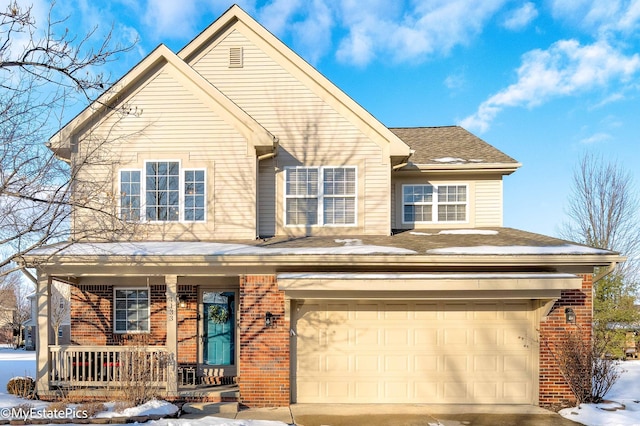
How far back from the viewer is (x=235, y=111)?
9703 millimetres

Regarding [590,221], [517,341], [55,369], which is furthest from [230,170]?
[590,221]

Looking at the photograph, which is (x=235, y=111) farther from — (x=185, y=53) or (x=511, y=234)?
(x=511, y=234)

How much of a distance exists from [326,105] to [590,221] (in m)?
16.0

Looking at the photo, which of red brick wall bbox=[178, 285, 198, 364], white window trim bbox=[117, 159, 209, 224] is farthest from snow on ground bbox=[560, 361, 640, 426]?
white window trim bbox=[117, 159, 209, 224]

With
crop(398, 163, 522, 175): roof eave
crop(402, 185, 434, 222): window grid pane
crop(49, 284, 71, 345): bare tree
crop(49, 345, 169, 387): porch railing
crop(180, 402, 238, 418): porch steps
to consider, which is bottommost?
crop(49, 284, 71, 345): bare tree

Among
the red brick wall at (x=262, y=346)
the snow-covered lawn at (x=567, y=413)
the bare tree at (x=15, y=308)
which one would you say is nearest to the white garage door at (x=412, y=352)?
the red brick wall at (x=262, y=346)

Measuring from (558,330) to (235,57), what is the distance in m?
9.87

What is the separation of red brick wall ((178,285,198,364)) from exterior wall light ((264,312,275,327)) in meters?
2.64

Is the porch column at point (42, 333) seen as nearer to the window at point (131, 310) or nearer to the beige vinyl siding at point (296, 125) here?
the window at point (131, 310)

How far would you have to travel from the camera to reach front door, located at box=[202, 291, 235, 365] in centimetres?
1032

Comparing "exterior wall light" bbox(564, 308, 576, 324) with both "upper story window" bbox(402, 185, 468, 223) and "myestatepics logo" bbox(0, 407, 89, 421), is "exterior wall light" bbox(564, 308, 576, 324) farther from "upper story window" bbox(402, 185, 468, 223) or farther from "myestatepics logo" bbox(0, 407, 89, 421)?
"myestatepics logo" bbox(0, 407, 89, 421)

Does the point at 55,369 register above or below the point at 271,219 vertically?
below

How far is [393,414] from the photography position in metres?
8.07

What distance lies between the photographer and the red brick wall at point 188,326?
10.2 m
